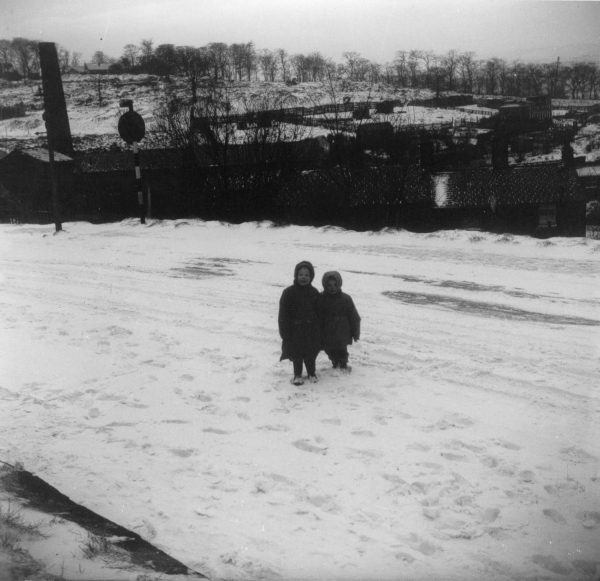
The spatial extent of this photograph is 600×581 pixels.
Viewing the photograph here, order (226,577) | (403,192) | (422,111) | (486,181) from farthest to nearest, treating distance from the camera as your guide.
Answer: (422,111)
(486,181)
(403,192)
(226,577)

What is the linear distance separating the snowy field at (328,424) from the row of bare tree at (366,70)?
1772 cm

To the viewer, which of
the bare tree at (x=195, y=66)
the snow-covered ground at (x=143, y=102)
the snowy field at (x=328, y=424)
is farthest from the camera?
the snow-covered ground at (x=143, y=102)

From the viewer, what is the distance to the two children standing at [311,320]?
263 inches

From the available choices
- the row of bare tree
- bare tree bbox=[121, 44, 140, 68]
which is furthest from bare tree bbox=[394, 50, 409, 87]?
bare tree bbox=[121, 44, 140, 68]

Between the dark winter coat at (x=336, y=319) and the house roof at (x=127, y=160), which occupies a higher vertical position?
the house roof at (x=127, y=160)

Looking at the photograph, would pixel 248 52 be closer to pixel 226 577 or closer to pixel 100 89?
pixel 226 577

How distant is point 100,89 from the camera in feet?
209

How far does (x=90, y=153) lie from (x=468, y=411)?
148ft

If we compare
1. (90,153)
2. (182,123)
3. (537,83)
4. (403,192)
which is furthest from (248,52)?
(90,153)

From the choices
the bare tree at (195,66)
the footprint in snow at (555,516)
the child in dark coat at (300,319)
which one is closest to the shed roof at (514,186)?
the bare tree at (195,66)

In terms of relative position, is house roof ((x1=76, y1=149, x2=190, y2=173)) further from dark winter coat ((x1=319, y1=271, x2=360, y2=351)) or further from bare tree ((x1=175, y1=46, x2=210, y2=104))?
dark winter coat ((x1=319, y1=271, x2=360, y2=351))

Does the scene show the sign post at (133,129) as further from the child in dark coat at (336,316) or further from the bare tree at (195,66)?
the child in dark coat at (336,316)

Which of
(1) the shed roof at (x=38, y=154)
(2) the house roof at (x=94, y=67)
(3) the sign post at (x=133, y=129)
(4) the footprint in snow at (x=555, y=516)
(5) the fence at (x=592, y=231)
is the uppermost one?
(2) the house roof at (x=94, y=67)

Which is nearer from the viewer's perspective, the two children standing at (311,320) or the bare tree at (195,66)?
the two children standing at (311,320)
